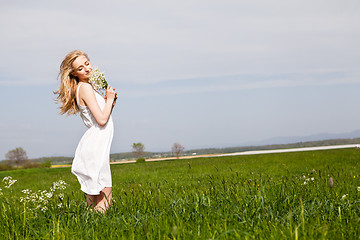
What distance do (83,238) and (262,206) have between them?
1971 millimetres

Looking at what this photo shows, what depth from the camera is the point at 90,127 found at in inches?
193

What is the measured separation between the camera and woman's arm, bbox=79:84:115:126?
4609 millimetres

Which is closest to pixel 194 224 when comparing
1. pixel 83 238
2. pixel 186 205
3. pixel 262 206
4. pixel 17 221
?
pixel 186 205

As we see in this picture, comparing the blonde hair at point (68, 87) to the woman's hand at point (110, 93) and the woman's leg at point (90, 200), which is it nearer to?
the woman's hand at point (110, 93)

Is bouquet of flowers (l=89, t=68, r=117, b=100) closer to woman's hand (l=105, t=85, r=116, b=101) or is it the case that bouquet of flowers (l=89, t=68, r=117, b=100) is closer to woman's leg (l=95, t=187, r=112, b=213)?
woman's hand (l=105, t=85, r=116, b=101)

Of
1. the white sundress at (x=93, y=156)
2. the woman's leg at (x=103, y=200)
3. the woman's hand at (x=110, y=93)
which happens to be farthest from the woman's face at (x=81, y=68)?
the woman's leg at (x=103, y=200)

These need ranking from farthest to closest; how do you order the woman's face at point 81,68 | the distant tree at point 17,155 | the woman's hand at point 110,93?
1. the distant tree at point 17,155
2. the woman's face at point 81,68
3. the woman's hand at point 110,93

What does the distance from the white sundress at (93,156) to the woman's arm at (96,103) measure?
137mm

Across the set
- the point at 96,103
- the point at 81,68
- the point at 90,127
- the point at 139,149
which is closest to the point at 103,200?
the point at 90,127

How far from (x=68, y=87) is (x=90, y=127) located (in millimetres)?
723

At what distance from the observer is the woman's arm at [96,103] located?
4.61 metres

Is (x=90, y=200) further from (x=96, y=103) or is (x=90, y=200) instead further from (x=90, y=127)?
(x=96, y=103)

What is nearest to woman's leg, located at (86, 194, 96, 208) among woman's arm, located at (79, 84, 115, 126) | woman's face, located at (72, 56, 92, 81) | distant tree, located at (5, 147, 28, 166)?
woman's arm, located at (79, 84, 115, 126)

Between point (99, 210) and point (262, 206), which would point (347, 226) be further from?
point (99, 210)
